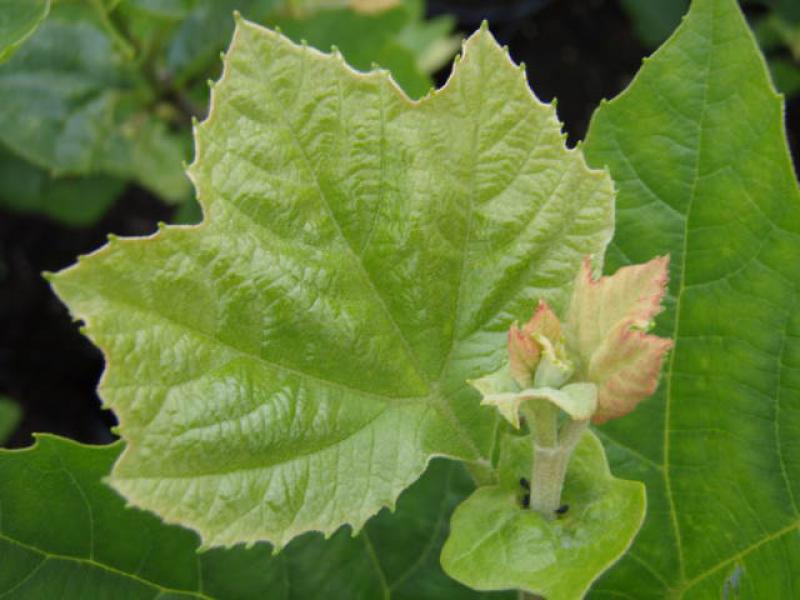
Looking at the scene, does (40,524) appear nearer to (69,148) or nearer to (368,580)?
(368,580)

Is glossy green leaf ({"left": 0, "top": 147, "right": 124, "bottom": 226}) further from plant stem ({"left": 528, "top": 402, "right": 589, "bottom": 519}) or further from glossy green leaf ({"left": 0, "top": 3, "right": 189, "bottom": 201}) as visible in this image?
plant stem ({"left": 528, "top": 402, "right": 589, "bottom": 519})

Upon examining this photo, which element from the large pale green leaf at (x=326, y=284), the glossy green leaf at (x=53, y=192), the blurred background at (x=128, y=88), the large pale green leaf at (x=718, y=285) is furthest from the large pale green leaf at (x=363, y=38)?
the large pale green leaf at (x=326, y=284)

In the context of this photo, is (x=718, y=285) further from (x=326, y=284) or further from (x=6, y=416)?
(x=6, y=416)

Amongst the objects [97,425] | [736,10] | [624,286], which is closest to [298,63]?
[624,286]

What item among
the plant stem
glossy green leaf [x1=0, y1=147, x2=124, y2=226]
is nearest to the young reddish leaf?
the plant stem

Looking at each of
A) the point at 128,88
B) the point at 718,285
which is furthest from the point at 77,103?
the point at 718,285
